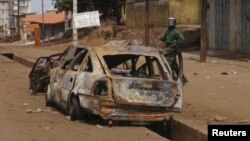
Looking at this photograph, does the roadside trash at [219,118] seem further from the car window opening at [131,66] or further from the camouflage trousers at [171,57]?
the camouflage trousers at [171,57]

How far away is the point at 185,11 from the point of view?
113 ft

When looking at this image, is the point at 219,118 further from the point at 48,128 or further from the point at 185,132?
the point at 48,128

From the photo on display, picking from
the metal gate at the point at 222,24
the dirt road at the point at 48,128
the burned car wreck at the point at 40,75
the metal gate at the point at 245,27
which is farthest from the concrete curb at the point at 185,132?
the metal gate at the point at 222,24

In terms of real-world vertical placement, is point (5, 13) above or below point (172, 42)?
above

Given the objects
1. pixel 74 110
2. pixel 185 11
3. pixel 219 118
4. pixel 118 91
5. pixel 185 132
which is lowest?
pixel 185 132

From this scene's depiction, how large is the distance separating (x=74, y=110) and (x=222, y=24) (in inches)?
731

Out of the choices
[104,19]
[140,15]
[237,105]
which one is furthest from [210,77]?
[104,19]

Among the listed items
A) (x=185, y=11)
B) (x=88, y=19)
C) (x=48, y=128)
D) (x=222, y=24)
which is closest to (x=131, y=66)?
(x=48, y=128)

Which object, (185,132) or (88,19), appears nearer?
(185,132)

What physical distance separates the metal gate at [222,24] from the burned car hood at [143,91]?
17716 mm

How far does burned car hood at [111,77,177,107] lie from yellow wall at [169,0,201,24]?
24.2 meters

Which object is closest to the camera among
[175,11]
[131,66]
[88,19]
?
[131,66]

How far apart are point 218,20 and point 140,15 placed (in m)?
11.9

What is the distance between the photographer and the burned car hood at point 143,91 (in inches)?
401
